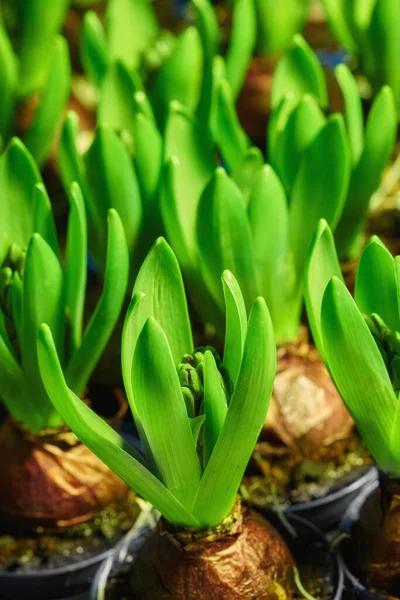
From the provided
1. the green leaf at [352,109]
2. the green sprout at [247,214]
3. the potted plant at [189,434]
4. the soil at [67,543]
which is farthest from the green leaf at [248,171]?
the soil at [67,543]

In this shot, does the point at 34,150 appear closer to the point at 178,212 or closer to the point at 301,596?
the point at 178,212

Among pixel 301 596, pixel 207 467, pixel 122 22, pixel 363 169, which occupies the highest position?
pixel 122 22

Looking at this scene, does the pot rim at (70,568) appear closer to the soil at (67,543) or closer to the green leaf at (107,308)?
the soil at (67,543)

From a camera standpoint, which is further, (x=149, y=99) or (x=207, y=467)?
(x=149, y=99)

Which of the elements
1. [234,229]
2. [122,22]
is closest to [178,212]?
[234,229]

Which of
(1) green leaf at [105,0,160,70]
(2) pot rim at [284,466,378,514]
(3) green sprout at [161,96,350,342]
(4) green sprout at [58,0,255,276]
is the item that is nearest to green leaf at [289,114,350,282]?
(3) green sprout at [161,96,350,342]

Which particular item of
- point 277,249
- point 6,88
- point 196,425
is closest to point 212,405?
point 196,425
